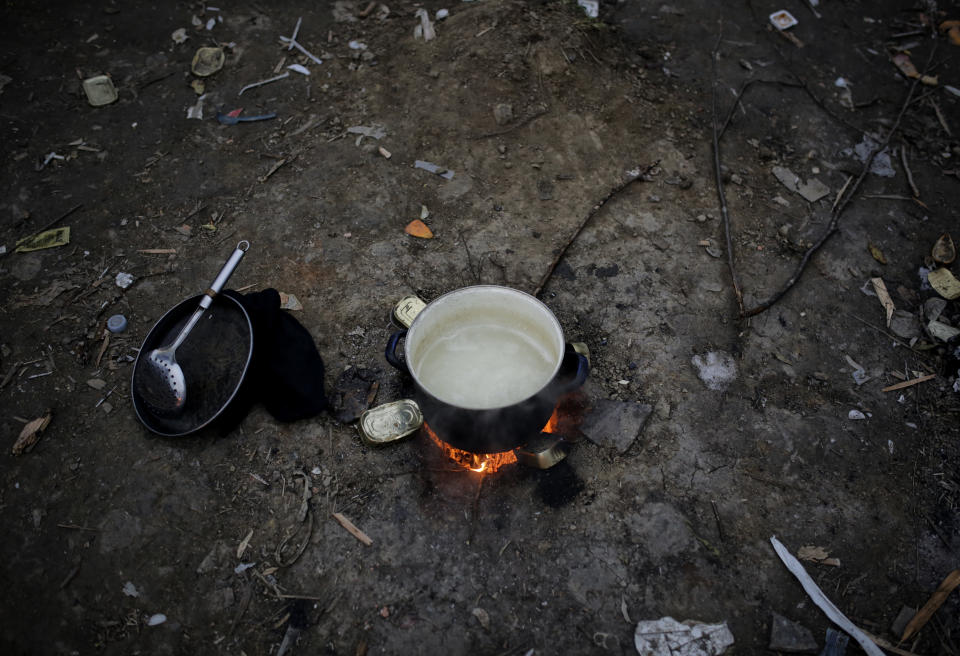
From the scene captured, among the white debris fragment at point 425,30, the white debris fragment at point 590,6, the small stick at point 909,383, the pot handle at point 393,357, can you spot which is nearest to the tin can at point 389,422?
the pot handle at point 393,357

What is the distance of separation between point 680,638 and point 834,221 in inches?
127

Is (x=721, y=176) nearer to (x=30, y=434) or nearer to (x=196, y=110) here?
(x=196, y=110)

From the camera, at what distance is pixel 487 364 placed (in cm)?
267

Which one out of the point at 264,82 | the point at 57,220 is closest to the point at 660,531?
the point at 57,220

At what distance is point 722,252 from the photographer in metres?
3.72

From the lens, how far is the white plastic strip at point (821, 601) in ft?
7.60

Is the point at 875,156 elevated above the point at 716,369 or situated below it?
above

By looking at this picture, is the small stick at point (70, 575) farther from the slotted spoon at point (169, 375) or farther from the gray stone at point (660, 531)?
the gray stone at point (660, 531)

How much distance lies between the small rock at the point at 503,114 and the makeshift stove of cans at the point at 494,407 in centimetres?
225

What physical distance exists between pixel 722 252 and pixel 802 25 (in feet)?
11.7

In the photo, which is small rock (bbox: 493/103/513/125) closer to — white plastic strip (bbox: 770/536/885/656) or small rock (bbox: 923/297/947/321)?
small rock (bbox: 923/297/947/321)

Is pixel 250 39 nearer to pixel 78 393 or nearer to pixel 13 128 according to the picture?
pixel 13 128

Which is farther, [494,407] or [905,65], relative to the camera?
[905,65]

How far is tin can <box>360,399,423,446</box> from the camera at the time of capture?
2.79 meters
